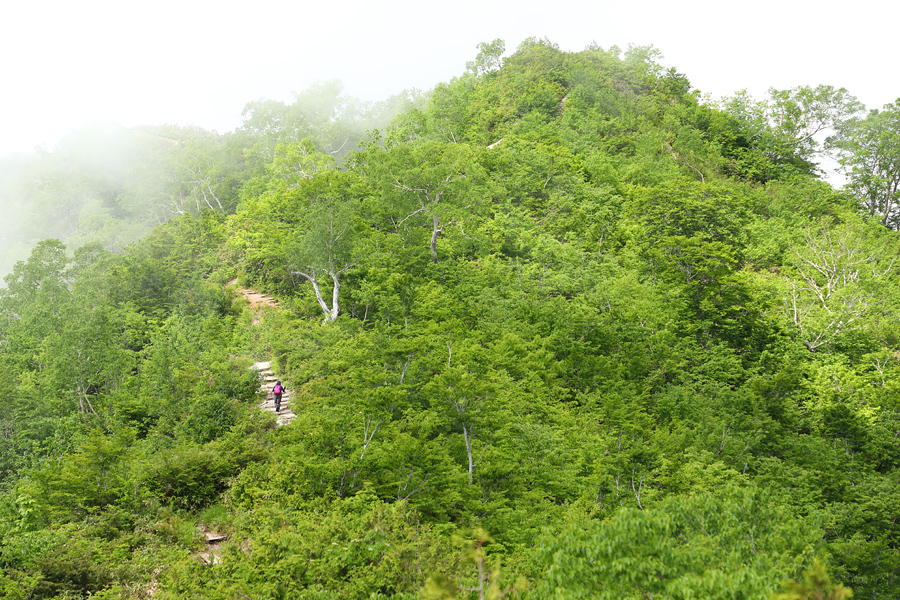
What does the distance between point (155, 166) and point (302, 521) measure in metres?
84.9

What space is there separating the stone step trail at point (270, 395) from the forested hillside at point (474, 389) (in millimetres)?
647

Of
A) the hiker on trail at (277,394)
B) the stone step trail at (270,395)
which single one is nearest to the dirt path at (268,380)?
the stone step trail at (270,395)

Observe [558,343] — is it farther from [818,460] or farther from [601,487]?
[818,460]

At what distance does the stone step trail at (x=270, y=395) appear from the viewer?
2344 cm

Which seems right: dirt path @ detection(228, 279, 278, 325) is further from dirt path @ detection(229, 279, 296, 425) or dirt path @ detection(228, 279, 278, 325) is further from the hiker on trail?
the hiker on trail

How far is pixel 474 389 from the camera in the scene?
18734 millimetres

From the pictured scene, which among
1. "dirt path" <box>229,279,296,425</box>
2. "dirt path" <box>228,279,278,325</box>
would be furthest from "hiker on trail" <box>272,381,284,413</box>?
"dirt path" <box>228,279,278,325</box>

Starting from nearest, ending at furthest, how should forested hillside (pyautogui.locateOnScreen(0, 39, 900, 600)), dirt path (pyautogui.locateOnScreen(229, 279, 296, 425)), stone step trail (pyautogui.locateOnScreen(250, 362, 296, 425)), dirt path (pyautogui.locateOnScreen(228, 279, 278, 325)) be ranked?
1. forested hillside (pyautogui.locateOnScreen(0, 39, 900, 600))
2. stone step trail (pyautogui.locateOnScreen(250, 362, 296, 425))
3. dirt path (pyautogui.locateOnScreen(229, 279, 296, 425))
4. dirt path (pyautogui.locateOnScreen(228, 279, 278, 325))

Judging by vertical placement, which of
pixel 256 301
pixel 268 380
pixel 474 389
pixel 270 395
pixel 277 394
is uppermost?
pixel 256 301

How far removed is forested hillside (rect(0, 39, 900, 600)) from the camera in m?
11.4

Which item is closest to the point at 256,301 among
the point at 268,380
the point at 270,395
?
the point at 268,380

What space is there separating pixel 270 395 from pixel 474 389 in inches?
494

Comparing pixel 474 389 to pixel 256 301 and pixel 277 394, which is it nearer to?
pixel 277 394

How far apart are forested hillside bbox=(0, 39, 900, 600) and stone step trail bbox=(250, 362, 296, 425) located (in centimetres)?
65
